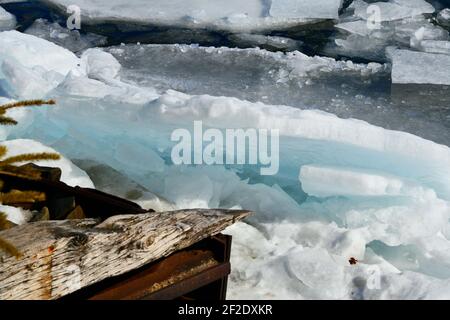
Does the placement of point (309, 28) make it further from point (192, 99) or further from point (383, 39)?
point (192, 99)

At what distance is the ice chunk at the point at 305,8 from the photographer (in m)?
6.10

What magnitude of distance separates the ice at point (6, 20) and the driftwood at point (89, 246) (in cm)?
408

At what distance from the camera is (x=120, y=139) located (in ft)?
11.8

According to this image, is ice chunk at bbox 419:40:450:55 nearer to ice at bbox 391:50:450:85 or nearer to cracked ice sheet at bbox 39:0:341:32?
ice at bbox 391:50:450:85

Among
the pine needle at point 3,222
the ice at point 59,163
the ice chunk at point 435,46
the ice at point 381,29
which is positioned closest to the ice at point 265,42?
the ice at point 381,29

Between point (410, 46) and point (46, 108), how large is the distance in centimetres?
300

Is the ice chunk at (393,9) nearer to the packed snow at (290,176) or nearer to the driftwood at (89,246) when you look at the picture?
the packed snow at (290,176)

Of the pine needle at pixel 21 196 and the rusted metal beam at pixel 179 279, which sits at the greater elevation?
the pine needle at pixel 21 196

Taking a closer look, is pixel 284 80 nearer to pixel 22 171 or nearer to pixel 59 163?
pixel 59 163

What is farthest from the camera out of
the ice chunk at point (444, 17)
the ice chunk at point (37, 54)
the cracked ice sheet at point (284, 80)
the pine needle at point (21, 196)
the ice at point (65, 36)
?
the ice chunk at point (444, 17)

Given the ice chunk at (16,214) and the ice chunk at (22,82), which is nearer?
the ice chunk at (16,214)

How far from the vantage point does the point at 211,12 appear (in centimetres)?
623

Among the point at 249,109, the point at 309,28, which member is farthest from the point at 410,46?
the point at 249,109

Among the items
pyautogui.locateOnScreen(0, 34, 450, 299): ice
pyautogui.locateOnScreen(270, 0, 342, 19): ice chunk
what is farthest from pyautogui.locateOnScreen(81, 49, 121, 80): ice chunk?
pyautogui.locateOnScreen(270, 0, 342, 19): ice chunk
